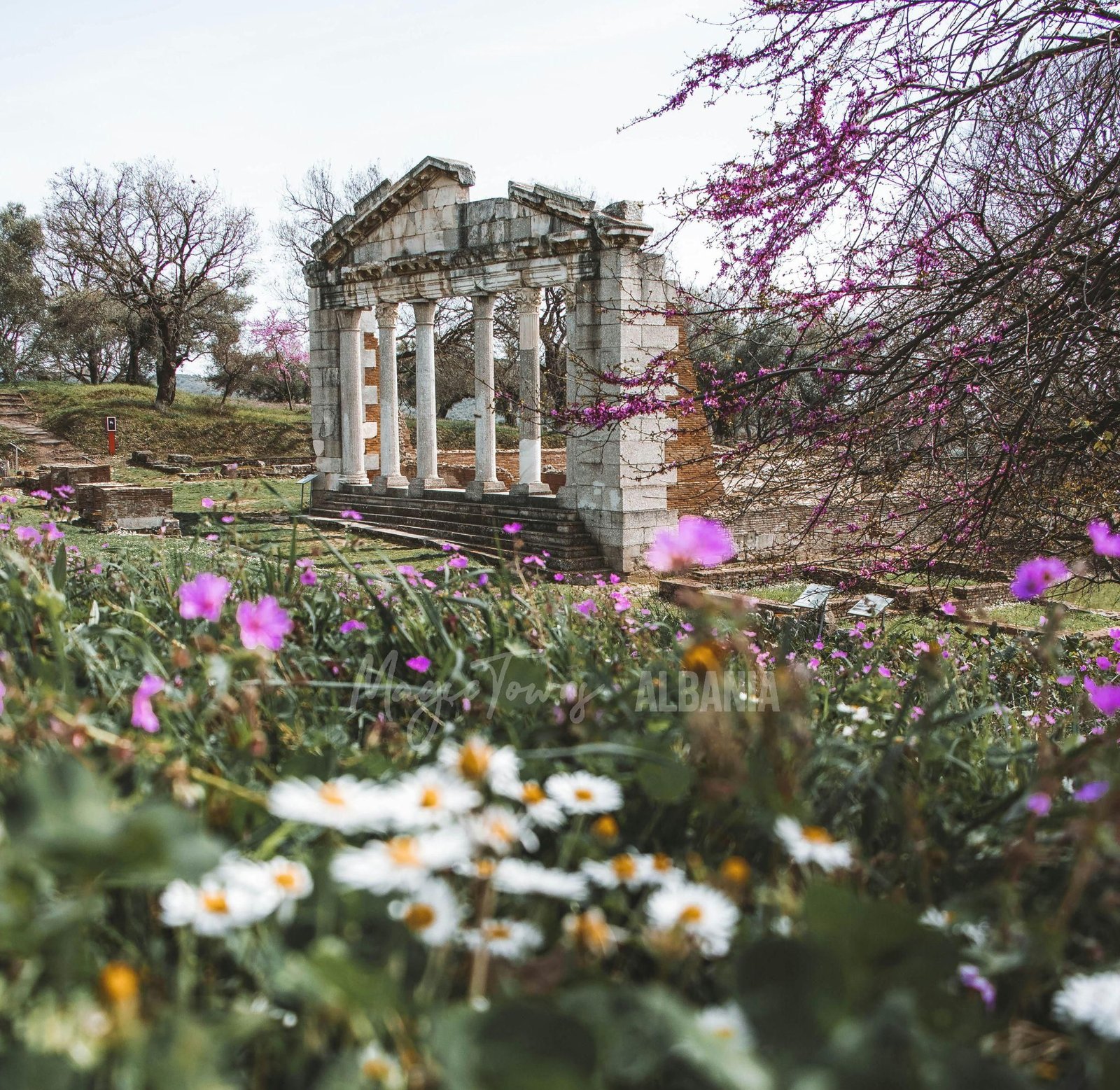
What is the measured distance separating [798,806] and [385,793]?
0.47m

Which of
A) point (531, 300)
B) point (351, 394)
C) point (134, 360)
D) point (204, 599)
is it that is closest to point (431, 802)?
point (204, 599)

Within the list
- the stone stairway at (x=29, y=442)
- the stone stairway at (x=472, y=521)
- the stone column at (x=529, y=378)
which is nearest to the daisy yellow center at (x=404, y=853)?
the stone stairway at (x=472, y=521)

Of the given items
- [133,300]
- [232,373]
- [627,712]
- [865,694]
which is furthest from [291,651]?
[232,373]

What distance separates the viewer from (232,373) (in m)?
40.0

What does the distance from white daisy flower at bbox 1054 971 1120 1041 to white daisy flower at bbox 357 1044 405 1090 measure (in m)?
0.54

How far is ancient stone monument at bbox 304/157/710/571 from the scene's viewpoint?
1469 centimetres

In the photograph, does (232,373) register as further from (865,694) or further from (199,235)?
(865,694)

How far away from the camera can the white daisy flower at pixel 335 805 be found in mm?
921

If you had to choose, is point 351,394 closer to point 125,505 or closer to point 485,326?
point 485,326

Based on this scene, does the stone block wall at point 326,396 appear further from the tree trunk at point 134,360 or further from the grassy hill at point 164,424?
the tree trunk at point 134,360

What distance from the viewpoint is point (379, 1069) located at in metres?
0.78

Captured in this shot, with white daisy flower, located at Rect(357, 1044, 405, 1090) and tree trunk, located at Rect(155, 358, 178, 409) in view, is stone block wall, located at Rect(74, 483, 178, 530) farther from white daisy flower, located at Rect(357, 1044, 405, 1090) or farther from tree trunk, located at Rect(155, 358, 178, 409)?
tree trunk, located at Rect(155, 358, 178, 409)

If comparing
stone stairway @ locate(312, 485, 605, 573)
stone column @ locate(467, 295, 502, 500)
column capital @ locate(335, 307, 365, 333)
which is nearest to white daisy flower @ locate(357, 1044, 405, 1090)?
stone stairway @ locate(312, 485, 605, 573)

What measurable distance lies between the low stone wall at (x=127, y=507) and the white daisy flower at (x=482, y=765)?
14732 millimetres
